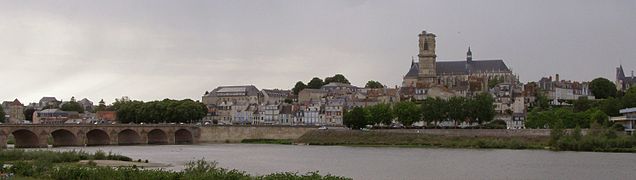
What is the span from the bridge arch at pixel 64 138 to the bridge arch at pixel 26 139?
312cm

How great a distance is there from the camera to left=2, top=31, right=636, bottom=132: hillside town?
412 feet

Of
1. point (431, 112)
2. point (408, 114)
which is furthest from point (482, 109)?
point (408, 114)

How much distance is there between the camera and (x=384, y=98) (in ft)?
451

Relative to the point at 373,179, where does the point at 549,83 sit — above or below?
above

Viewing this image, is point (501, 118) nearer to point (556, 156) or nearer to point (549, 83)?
point (549, 83)

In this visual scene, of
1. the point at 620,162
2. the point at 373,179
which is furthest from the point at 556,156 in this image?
→ the point at 373,179

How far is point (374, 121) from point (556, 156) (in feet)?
154

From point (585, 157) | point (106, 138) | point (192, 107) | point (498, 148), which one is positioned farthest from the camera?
point (192, 107)

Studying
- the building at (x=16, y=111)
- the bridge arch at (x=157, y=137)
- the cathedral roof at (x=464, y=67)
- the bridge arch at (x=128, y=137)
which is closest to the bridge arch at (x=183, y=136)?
the bridge arch at (x=157, y=137)

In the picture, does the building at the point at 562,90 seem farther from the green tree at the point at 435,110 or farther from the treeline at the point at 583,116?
the green tree at the point at 435,110

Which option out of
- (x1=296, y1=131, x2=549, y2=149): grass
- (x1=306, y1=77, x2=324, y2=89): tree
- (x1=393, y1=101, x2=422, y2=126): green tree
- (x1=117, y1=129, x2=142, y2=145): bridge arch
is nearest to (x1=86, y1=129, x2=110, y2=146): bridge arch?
(x1=117, y1=129, x2=142, y2=145): bridge arch

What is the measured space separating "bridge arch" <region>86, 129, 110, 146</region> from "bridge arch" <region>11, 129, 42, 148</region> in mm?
8054

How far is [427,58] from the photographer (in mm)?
158875

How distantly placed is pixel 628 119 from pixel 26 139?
5960 centimetres
